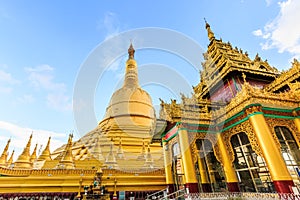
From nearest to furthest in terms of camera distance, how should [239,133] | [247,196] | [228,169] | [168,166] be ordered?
[247,196] < [228,169] < [239,133] < [168,166]

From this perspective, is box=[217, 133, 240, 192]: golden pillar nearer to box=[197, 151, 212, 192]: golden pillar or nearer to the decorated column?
box=[197, 151, 212, 192]: golden pillar

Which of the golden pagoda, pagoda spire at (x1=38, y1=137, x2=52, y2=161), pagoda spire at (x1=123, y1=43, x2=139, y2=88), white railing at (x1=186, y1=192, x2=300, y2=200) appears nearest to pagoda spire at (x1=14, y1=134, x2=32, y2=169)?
the golden pagoda

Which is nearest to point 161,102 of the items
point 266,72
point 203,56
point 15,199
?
point 266,72

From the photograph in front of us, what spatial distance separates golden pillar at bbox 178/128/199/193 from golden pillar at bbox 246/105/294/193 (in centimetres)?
308

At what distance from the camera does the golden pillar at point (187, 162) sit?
24.7ft

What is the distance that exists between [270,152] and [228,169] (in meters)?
2.74

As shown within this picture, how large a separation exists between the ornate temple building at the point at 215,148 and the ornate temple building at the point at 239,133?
0.12 feet

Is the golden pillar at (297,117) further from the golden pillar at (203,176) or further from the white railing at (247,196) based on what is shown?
the golden pillar at (203,176)

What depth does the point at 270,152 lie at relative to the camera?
6.47 meters

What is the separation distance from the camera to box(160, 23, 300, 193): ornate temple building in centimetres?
719

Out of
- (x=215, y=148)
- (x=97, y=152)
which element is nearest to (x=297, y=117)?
(x=215, y=148)

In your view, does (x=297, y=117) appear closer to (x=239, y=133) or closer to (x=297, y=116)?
(x=297, y=116)

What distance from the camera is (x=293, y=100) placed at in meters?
8.14

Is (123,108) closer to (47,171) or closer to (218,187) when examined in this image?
(47,171)
